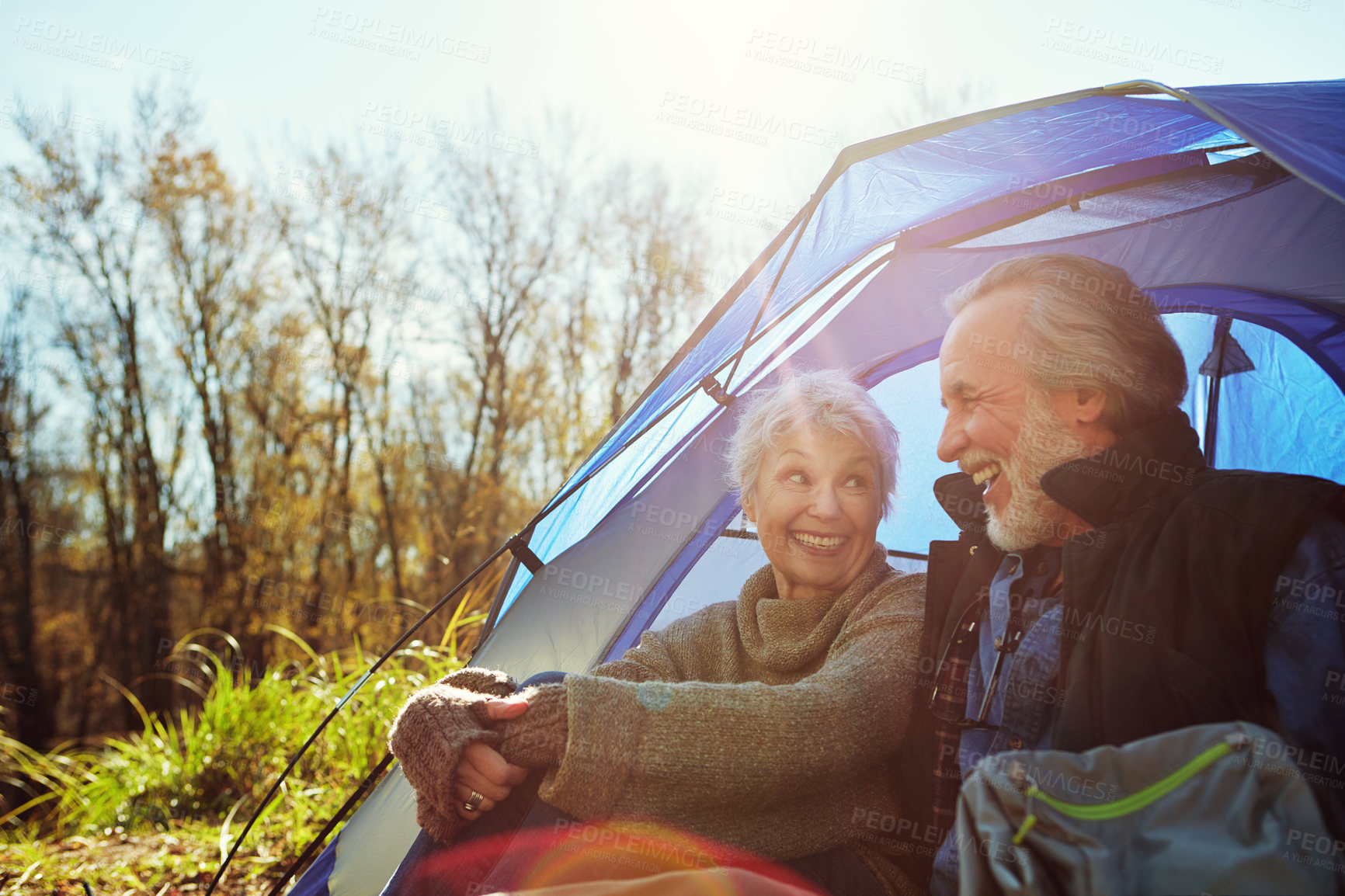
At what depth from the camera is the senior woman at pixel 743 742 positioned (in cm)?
145

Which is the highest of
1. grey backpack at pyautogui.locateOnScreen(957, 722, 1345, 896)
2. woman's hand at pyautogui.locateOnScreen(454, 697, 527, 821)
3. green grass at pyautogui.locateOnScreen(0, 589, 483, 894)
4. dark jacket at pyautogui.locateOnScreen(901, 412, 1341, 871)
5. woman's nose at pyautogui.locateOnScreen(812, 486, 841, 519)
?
woman's nose at pyautogui.locateOnScreen(812, 486, 841, 519)

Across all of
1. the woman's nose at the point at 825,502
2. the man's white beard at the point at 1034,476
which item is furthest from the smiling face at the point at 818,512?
the man's white beard at the point at 1034,476

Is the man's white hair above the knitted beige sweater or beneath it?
above

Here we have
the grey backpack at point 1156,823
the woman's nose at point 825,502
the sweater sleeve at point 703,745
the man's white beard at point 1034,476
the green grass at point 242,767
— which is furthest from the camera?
the green grass at point 242,767

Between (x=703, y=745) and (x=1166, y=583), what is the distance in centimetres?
85

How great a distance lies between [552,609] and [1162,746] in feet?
6.10

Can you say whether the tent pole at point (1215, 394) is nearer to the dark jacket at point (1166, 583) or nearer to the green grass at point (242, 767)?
the dark jacket at point (1166, 583)

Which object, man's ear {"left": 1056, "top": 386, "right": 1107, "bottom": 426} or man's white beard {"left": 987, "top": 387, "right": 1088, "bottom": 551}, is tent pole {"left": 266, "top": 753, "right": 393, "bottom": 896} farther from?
man's ear {"left": 1056, "top": 386, "right": 1107, "bottom": 426}

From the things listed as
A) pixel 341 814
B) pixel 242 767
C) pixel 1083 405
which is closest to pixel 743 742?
pixel 1083 405

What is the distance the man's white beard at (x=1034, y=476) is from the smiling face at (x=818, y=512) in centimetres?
32

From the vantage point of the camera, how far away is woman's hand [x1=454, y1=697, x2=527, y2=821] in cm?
150

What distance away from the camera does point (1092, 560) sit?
143 centimetres

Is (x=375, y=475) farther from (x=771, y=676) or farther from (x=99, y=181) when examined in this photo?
(x=771, y=676)

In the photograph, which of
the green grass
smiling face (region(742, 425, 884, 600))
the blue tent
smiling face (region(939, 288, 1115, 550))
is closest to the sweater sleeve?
smiling face (region(742, 425, 884, 600))
